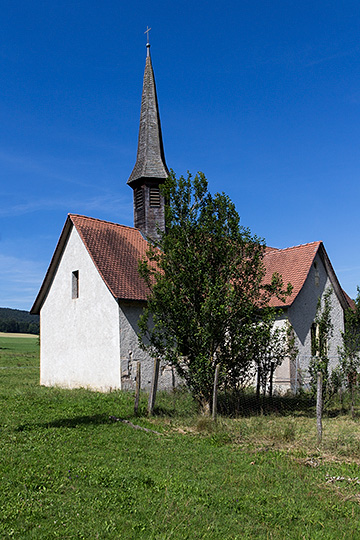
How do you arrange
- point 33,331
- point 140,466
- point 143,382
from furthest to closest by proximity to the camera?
1. point 33,331
2. point 143,382
3. point 140,466

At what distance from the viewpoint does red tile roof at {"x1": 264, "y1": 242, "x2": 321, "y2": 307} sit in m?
19.2

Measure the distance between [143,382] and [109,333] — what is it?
7.31ft

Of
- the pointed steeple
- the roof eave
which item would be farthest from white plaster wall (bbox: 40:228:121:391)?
the pointed steeple

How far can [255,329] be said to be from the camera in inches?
495

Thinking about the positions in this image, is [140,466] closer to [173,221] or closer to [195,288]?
[195,288]

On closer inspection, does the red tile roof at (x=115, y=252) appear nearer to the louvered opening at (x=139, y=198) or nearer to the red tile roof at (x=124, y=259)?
the red tile roof at (x=124, y=259)

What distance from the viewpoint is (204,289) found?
12.4m

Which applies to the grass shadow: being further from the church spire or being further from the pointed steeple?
the pointed steeple

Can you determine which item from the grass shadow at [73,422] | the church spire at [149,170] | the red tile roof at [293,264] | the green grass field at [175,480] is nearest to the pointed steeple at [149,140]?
the church spire at [149,170]

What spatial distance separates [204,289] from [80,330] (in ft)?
26.7

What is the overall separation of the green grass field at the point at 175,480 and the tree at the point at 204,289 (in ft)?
6.40

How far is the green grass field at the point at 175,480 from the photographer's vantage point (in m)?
5.11

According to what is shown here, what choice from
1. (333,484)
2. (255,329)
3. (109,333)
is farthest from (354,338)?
(333,484)

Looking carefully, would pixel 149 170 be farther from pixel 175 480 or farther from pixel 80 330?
pixel 175 480
